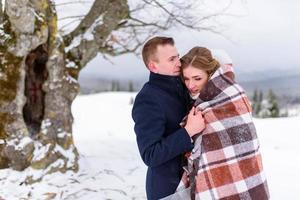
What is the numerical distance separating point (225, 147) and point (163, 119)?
366mm

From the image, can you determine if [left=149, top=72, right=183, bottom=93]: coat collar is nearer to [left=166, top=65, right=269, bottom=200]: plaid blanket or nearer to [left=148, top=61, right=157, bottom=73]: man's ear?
[left=148, top=61, right=157, bottom=73]: man's ear

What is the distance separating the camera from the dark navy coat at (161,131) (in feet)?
7.66

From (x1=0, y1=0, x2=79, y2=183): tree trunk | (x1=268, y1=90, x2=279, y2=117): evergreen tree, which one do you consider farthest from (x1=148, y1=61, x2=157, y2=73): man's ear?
(x1=268, y1=90, x2=279, y2=117): evergreen tree

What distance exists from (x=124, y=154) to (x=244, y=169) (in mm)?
5182

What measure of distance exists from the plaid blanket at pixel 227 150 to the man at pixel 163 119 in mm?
76

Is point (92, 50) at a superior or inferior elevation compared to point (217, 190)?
superior

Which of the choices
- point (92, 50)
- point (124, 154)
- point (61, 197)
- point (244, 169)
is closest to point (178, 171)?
point (244, 169)

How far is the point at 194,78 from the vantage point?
7.90ft

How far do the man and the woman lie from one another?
0.27 feet

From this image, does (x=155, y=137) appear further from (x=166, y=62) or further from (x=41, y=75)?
(x=41, y=75)

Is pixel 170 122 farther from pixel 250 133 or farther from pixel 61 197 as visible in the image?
pixel 61 197

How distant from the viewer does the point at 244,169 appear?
2.27 meters

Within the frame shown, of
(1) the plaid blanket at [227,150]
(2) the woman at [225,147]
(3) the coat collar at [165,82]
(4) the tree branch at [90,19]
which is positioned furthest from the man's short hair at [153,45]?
(4) the tree branch at [90,19]

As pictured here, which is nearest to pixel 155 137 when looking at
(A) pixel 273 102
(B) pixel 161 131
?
(B) pixel 161 131
